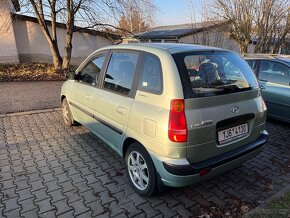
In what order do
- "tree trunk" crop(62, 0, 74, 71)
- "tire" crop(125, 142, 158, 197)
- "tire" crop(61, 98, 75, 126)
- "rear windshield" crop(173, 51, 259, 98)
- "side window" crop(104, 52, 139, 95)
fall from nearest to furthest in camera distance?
1. "rear windshield" crop(173, 51, 259, 98)
2. "tire" crop(125, 142, 158, 197)
3. "side window" crop(104, 52, 139, 95)
4. "tire" crop(61, 98, 75, 126)
5. "tree trunk" crop(62, 0, 74, 71)

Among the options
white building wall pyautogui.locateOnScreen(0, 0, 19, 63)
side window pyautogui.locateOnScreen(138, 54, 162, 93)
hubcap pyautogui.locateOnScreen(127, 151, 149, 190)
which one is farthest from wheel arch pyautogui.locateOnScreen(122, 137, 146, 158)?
white building wall pyautogui.locateOnScreen(0, 0, 19, 63)

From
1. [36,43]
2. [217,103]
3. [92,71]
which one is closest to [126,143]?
[217,103]

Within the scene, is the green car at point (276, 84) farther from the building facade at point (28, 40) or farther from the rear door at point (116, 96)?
the building facade at point (28, 40)

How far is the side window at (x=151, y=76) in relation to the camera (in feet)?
8.45

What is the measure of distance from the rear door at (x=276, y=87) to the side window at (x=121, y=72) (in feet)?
11.9

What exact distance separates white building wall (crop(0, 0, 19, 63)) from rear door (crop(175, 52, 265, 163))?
42.6ft

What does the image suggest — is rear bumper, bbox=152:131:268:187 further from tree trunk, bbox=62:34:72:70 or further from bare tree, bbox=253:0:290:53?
bare tree, bbox=253:0:290:53

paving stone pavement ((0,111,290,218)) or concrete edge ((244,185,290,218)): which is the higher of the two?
concrete edge ((244,185,290,218))

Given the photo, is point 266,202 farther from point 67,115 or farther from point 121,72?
point 67,115

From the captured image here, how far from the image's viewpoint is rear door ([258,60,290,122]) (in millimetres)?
5035

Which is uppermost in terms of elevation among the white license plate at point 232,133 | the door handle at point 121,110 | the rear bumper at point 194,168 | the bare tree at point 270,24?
the bare tree at point 270,24

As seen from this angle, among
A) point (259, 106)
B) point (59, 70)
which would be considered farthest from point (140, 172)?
point (59, 70)

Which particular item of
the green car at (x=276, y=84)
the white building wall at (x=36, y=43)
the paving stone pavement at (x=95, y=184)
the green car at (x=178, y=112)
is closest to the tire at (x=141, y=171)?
the green car at (x=178, y=112)

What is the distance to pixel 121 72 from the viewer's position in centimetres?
320
